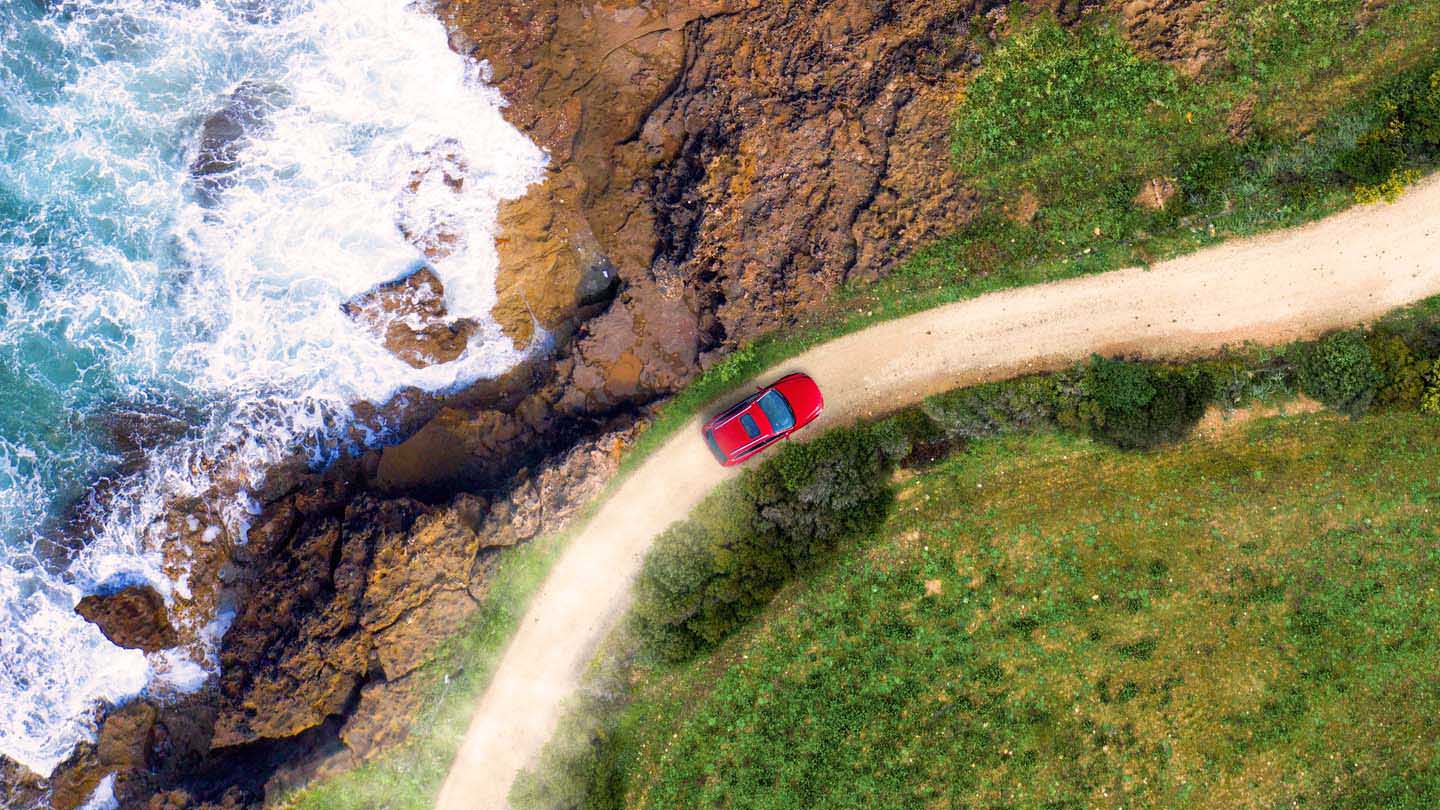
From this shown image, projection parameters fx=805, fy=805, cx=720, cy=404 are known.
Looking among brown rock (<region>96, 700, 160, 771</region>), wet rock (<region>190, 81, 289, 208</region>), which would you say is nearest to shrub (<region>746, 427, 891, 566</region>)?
wet rock (<region>190, 81, 289, 208</region>)

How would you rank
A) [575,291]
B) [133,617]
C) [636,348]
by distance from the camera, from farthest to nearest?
[575,291] < [133,617] < [636,348]

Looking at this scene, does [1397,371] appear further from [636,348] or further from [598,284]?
[598,284]

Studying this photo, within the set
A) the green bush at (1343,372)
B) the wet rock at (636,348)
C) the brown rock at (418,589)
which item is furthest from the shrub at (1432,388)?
the brown rock at (418,589)

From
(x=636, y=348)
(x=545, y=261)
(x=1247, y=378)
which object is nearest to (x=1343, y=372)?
(x=1247, y=378)

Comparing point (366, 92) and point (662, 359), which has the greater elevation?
point (366, 92)

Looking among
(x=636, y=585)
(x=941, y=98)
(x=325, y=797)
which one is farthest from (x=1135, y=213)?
(x=325, y=797)

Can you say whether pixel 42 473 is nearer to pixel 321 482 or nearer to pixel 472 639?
pixel 321 482

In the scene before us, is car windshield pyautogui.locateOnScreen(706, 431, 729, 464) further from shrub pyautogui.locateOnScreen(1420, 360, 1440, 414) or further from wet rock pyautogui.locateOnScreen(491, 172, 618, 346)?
shrub pyautogui.locateOnScreen(1420, 360, 1440, 414)

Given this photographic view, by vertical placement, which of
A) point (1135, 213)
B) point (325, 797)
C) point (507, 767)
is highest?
point (1135, 213)
